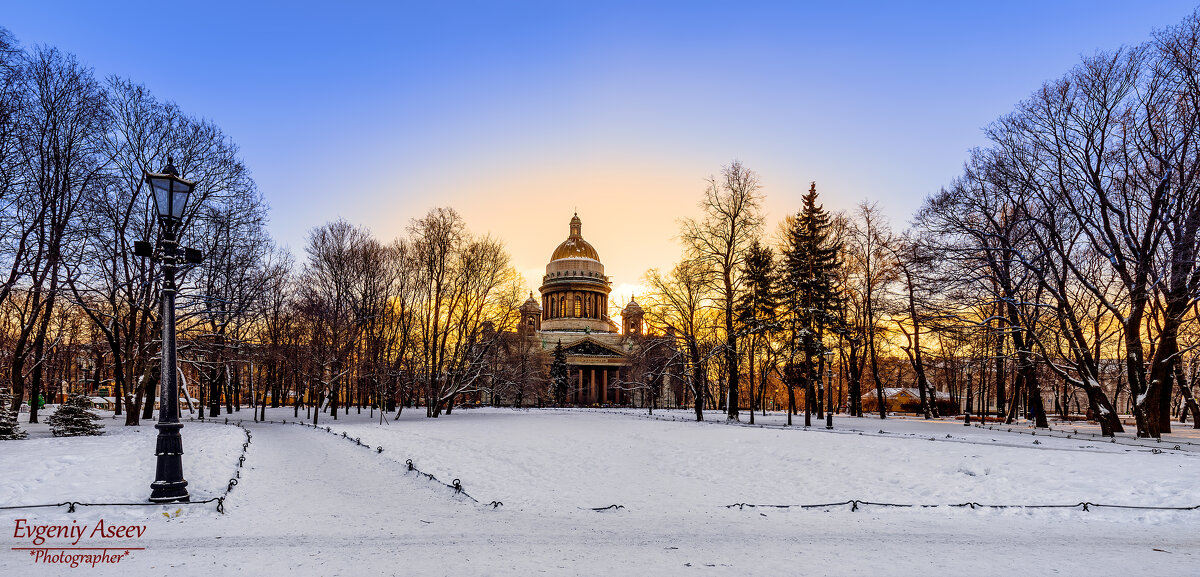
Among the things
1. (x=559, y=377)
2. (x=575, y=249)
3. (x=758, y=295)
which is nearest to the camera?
(x=758, y=295)

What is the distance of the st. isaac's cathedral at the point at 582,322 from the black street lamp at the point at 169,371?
7306 centimetres

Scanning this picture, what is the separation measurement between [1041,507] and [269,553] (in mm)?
10631

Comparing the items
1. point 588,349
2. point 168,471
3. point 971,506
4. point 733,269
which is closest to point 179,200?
point 168,471

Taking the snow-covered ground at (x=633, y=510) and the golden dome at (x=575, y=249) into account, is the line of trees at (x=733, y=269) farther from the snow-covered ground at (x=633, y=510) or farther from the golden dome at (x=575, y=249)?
the golden dome at (x=575, y=249)

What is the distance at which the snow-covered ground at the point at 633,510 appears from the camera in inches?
276

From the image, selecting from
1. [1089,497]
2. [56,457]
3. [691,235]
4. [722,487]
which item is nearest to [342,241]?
[691,235]

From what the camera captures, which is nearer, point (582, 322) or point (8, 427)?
point (8, 427)

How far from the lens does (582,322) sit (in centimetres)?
10556

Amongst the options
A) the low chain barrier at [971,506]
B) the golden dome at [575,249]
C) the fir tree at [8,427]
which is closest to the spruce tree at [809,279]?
the low chain barrier at [971,506]

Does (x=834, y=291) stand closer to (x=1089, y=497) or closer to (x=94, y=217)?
(x=1089, y=497)

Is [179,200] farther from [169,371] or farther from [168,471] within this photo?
[168,471]

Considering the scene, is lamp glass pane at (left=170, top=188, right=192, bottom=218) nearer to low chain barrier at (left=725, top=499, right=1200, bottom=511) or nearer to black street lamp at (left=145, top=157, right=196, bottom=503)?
black street lamp at (left=145, top=157, right=196, bottom=503)

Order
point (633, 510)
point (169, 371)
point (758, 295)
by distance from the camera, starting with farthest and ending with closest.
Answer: point (758, 295), point (633, 510), point (169, 371)

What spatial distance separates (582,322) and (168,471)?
96.0m
